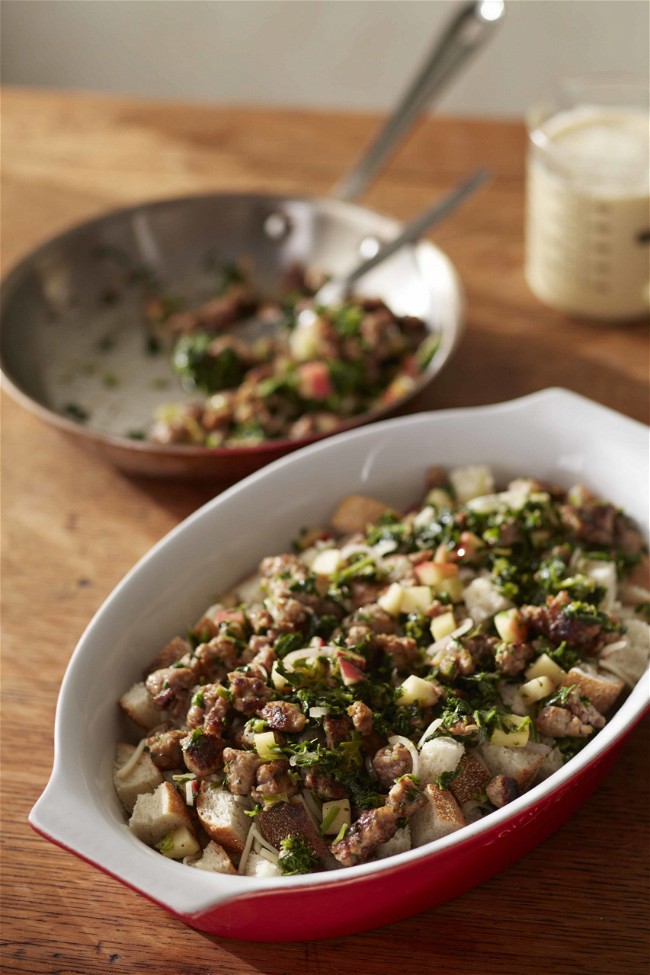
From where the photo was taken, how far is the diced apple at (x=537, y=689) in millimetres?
1357

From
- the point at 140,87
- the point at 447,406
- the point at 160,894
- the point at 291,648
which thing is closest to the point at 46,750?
the point at 291,648

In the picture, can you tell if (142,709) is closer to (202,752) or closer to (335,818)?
(202,752)

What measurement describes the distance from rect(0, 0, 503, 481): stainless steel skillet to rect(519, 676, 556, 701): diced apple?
83cm

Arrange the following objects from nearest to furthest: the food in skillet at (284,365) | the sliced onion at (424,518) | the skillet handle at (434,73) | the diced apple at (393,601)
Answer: the diced apple at (393,601)
the sliced onion at (424,518)
the food in skillet at (284,365)
the skillet handle at (434,73)

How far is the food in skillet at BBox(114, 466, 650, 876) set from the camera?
4.09ft

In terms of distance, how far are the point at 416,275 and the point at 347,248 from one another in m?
0.22

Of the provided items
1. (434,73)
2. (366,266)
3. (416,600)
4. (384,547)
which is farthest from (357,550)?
(434,73)

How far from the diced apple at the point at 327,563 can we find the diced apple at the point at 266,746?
0.32 meters

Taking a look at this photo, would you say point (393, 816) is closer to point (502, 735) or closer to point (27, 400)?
point (502, 735)

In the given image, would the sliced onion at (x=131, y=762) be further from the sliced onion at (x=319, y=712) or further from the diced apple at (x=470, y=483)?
the diced apple at (x=470, y=483)

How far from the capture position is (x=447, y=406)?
2.15 m

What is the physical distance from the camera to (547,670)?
138 centimetres

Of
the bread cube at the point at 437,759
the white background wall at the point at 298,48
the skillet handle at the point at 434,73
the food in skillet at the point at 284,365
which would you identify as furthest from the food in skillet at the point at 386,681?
the white background wall at the point at 298,48

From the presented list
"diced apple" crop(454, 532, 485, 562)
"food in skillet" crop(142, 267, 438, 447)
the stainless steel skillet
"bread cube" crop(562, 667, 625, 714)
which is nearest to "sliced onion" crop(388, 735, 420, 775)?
"bread cube" crop(562, 667, 625, 714)
